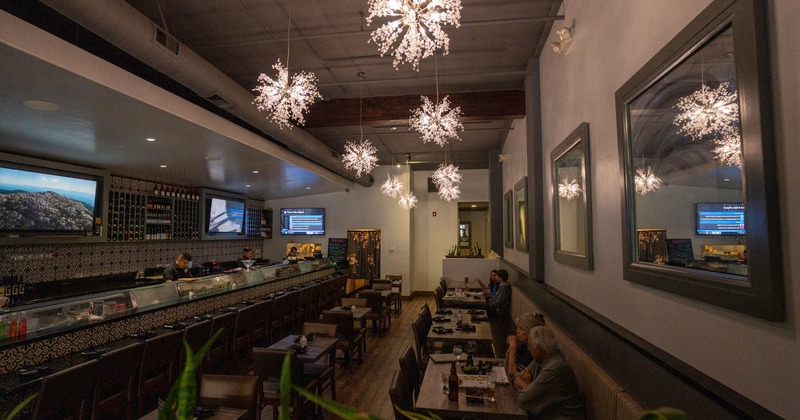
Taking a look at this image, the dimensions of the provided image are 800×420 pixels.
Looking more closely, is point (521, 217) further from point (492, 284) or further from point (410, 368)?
point (410, 368)

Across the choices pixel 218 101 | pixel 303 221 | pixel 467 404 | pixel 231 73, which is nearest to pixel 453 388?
pixel 467 404

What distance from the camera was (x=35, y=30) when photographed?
288cm

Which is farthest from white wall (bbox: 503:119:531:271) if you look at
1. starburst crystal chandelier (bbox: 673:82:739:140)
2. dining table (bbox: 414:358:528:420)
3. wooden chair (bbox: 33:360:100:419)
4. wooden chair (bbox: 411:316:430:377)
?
wooden chair (bbox: 33:360:100:419)

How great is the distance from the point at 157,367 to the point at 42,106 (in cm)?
285

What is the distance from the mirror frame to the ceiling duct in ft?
13.2

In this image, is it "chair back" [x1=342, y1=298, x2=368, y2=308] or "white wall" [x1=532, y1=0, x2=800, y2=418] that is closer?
"white wall" [x1=532, y1=0, x2=800, y2=418]

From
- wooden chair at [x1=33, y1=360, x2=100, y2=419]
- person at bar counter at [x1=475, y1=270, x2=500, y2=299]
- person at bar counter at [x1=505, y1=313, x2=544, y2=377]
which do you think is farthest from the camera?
person at bar counter at [x1=475, y1=270, x2=500, y2=299]

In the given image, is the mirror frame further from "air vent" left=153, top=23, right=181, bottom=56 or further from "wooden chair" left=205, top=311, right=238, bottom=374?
"air vent" left=153, top=23, right=181, bottom=56

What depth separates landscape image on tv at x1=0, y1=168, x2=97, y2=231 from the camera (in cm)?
586

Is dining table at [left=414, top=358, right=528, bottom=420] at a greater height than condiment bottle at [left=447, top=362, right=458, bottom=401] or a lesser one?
lesser

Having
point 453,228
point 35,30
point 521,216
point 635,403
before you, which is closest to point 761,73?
point 635,403

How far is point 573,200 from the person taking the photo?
3.86m

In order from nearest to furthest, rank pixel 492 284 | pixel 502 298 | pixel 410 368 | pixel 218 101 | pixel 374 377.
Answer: pixel 410 368 < pixel 218 101 < pixel 374 377 < pixel 502 298 < pixel 492 284

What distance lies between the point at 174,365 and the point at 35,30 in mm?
3196
